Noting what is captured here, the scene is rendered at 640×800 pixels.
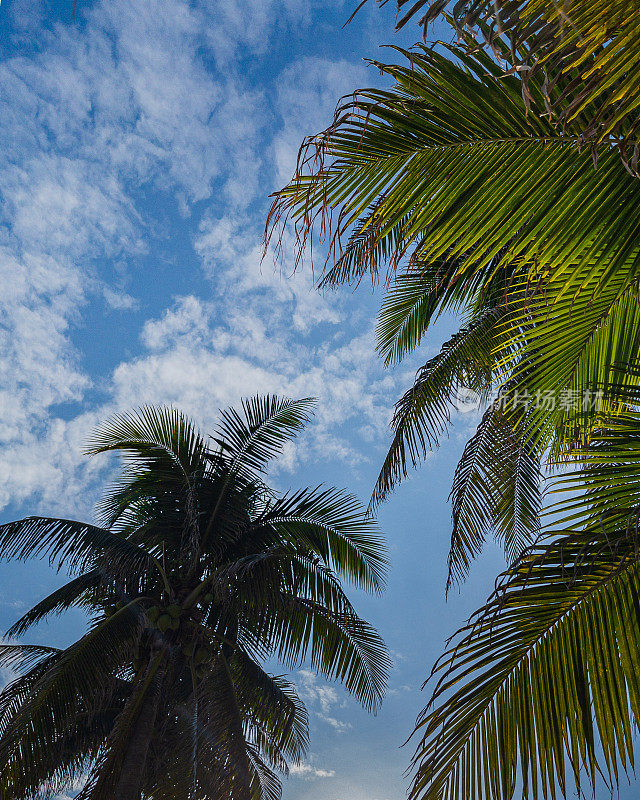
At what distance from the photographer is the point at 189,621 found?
25.1ft

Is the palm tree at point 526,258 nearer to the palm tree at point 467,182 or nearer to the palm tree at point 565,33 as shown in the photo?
the palm tree at point 467,182

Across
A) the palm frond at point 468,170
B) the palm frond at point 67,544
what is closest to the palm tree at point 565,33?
the palm frond at point 468,170

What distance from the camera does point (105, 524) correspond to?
9766 millimetres

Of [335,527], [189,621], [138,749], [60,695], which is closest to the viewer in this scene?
[60,695]

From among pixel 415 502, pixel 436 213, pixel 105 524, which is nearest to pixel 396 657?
pixel 415 502

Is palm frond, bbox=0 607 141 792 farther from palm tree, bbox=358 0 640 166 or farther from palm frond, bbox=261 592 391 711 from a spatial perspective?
palm tree, bbox=358 0 640 166

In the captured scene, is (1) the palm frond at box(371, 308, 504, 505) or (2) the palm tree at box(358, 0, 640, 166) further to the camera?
(1) the palm frond at box(371, 308, 504, 505)

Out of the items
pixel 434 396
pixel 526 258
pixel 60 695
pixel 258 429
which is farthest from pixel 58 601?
pixel 526 258

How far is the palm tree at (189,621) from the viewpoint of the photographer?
6.12 meters

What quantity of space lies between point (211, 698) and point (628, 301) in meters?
6.04

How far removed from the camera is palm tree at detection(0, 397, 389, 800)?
6.12 metres

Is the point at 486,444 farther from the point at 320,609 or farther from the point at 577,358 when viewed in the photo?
the point at 577,358

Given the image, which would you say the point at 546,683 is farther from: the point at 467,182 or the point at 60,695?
the point at 60,695

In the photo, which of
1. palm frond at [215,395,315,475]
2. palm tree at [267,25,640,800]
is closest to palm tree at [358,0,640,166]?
palm tree at [267,25,640,800]
